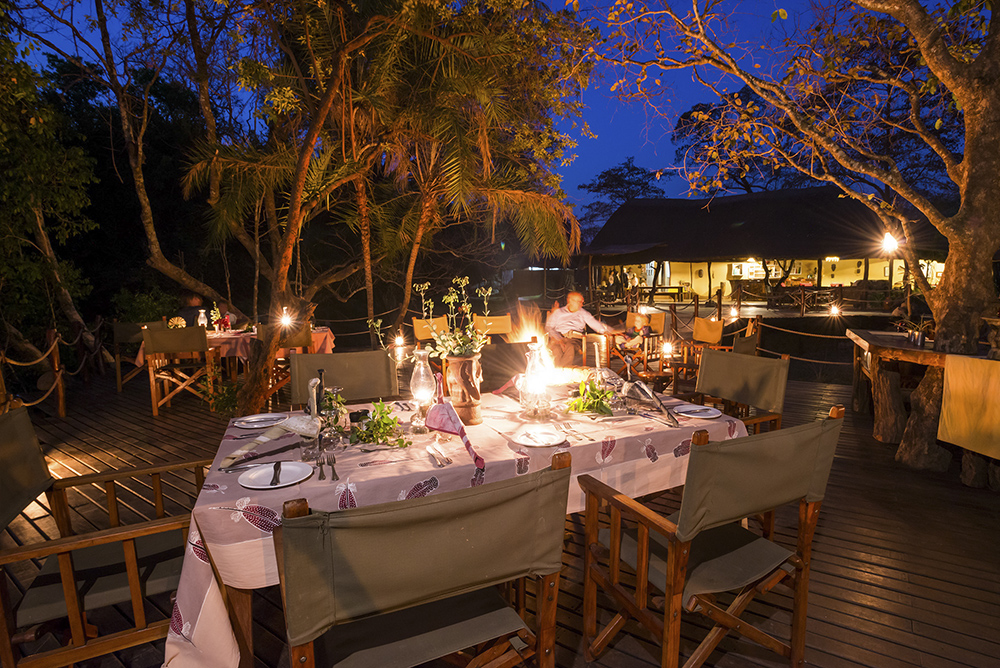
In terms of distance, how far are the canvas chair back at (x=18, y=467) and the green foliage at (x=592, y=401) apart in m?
2.23

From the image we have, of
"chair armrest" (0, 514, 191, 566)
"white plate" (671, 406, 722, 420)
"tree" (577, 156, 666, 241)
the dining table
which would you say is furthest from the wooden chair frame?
"tree" (577, 156, 666, 241)

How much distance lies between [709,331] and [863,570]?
408cm

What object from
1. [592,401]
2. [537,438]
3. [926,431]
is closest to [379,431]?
[537,438]

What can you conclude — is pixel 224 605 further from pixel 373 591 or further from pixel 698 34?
pixel 698 34

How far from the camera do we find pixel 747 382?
3.04 meters

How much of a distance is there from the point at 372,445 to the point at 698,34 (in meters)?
4.37

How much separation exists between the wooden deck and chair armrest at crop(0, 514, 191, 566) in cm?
90

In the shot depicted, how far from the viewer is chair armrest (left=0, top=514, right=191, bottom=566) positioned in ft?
4.71

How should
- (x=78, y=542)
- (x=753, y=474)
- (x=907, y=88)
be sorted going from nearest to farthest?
(x=78, y=542)
(x=753, y=474)
(x=907, y=88)

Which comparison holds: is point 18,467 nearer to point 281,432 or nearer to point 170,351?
point 281,432

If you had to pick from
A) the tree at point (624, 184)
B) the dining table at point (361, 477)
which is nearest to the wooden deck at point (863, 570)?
the dining table at point (361, 477)

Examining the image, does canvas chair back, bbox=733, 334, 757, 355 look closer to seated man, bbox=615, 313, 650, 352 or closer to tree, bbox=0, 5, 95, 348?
seated man, bbox=615, 313, 650, 352

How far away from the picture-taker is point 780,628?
224 centimetres

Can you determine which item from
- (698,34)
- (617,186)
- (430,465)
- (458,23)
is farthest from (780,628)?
(617,186)
